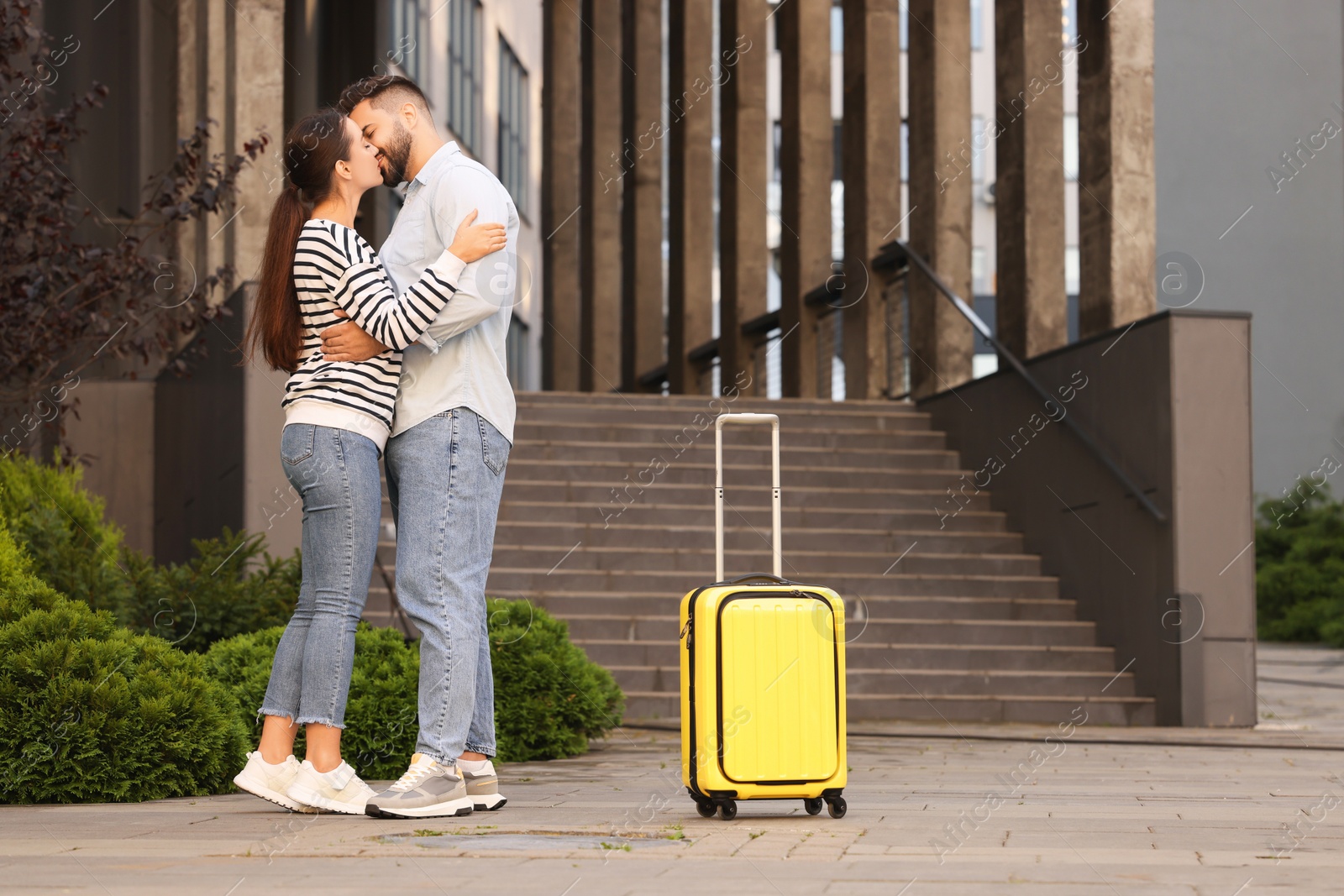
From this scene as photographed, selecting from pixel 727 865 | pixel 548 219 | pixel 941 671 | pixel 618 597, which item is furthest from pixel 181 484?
pixel 548 219

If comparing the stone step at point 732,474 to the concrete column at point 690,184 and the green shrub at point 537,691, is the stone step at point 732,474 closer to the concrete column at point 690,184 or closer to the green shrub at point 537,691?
the green shrub at point 537,691

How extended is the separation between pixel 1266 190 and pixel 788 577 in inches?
858

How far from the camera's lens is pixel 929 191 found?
15617 mm

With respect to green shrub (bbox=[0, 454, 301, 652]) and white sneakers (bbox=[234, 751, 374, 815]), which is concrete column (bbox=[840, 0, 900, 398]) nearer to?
green shrub (bbox=[0, 454, 301, 652])

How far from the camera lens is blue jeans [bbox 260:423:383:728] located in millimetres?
4863

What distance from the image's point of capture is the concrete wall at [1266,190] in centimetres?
2969

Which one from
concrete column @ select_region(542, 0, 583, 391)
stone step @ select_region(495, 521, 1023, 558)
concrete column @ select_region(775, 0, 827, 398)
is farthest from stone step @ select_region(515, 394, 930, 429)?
concrete column @ select_region(542, 0, 583, 391)

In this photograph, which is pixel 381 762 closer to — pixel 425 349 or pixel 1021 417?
pixel 425 349

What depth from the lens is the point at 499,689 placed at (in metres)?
7.43

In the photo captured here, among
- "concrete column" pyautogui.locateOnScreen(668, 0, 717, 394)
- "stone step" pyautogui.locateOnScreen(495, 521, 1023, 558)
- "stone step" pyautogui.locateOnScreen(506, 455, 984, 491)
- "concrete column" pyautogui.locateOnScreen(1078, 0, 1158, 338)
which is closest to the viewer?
"stone step" pyautogui.locateOnScreen(495, 521, 1023, 558)

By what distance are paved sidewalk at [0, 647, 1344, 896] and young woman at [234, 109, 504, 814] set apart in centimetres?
18

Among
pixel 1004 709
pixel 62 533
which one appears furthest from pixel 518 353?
pixel 62 533

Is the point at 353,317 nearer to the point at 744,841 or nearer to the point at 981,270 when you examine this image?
the point at 744,841

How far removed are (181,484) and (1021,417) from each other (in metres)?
5.86
